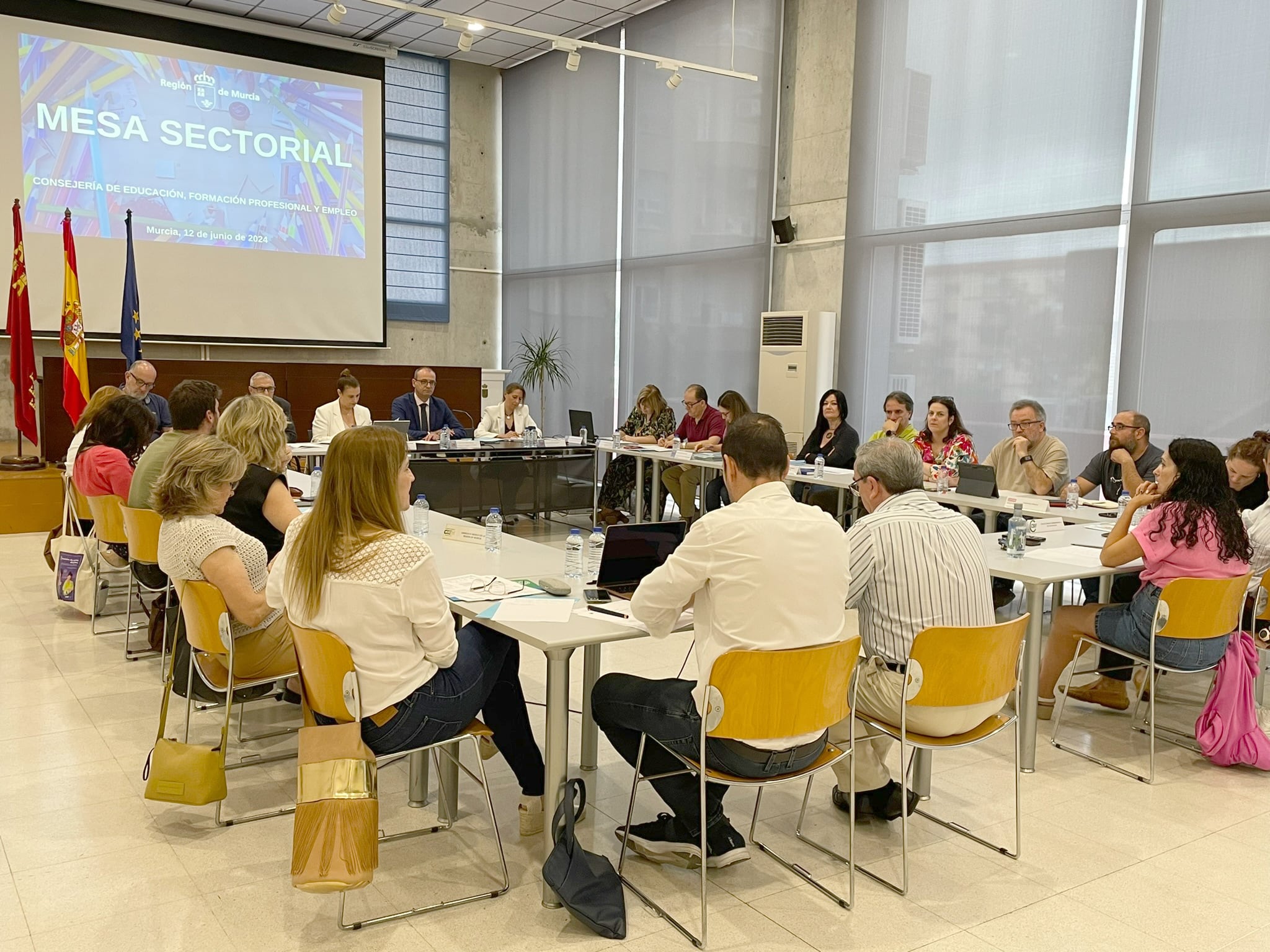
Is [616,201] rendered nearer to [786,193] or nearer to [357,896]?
[786,193]

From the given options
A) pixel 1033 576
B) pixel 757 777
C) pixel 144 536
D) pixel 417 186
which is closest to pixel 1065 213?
pixel 1033 576

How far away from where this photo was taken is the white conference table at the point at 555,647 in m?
2.72

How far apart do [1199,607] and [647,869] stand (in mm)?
2186

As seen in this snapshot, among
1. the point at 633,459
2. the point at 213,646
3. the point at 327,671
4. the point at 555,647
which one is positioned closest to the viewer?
the point at 327,671

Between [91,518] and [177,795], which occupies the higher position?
[91,518]

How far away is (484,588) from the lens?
3311mm

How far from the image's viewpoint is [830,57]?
28.7 ft

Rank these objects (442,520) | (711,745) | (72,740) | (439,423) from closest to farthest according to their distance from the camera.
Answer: (711,745) < (72,740) < (442,520) < (439,423)

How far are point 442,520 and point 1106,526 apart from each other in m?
3.25

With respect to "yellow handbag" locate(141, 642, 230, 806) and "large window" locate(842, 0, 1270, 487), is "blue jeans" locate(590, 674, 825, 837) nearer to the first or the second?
"yellow handbag" locate(141, 642, 230, 806)

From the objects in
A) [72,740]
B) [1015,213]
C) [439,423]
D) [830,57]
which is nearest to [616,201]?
[830,57]

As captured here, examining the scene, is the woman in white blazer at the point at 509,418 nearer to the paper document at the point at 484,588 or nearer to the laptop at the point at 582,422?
the laptop at the point at 582,422

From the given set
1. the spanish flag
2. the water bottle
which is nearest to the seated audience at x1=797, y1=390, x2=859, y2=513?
the water bottle

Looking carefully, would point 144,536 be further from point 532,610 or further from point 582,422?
point 582,422
